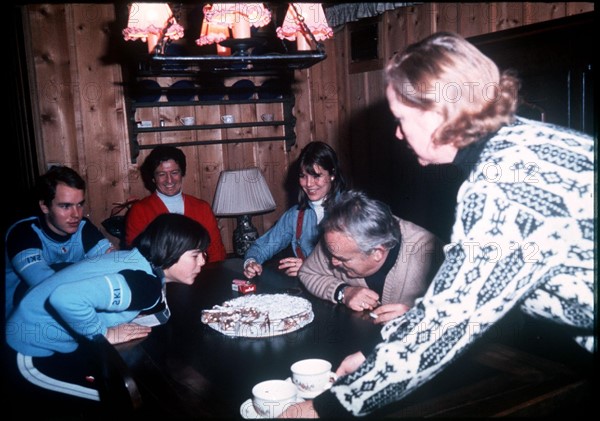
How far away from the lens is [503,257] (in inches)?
38.3

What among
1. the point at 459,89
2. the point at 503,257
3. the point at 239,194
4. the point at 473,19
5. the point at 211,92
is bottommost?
the point at 239,194

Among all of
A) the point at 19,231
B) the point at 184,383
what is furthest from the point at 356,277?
the point at 19,231

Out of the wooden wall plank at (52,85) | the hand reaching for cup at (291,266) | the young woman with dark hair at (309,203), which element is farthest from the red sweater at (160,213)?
the hand reaching for cup at (291,266)

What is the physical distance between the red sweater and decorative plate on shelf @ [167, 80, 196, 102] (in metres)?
0.86

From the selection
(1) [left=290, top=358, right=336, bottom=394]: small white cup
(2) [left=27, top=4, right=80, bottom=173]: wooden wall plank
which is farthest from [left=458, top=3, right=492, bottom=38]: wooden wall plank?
(2) [left=27, top=4, right=80, bottom=173]: wooden wall plank

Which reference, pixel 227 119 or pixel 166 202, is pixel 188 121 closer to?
pixel 227 119

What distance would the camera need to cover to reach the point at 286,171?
15.4 feet

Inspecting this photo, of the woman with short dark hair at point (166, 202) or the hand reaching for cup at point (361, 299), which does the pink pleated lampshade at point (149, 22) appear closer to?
the hand reaching for cup at point (361, 299)

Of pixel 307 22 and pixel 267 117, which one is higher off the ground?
pixel 307 22

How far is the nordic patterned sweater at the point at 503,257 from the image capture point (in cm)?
98

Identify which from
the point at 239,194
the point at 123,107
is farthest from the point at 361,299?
the point at 123,107

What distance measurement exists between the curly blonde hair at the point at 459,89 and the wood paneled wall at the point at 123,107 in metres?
2.26

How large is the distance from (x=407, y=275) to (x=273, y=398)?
3.66ft

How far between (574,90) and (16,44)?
130 inches
